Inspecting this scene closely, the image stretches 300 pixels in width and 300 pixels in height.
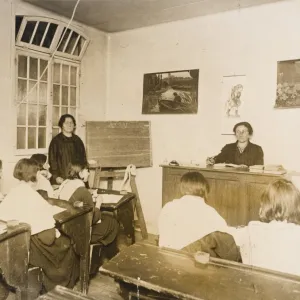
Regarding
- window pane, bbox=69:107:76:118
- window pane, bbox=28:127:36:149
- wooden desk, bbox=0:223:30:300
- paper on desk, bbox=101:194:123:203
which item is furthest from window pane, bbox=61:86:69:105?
wooden desk, bbox=0:223:30:300

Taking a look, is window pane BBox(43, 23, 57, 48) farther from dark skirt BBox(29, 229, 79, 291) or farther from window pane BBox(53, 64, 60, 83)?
dark skirt BBox(29, 229, 79, 291)

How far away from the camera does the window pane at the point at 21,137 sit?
204 inches

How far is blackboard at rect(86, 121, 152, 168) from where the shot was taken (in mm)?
5668

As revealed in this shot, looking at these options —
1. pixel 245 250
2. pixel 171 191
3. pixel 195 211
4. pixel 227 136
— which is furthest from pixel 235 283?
pixel 227 136

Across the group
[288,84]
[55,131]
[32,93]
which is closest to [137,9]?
[32,93]

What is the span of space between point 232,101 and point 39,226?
3418mm

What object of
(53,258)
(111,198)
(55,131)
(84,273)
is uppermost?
(55,131)

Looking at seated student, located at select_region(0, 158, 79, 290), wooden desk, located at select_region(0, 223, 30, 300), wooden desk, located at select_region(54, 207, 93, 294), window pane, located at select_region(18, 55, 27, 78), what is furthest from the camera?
window pane, located at select_region(18, 55, 27, 78)

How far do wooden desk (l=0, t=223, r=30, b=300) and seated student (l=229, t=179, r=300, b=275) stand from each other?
1.53 metres

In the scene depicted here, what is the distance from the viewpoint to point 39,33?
5391 millimetres

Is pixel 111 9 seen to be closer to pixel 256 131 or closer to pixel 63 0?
pixel 63 0

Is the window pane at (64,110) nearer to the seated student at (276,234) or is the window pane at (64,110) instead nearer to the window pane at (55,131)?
the window pane at (55,131)

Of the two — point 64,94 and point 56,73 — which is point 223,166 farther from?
point 56,73


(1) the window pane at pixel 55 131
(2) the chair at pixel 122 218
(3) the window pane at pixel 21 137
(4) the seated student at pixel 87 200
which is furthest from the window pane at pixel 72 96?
(4) the seated student at pixel 87 200
